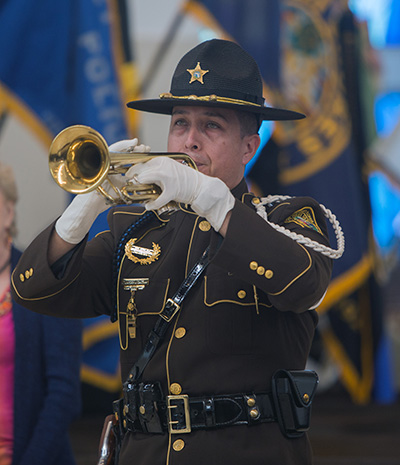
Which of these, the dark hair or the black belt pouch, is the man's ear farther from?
the black belt pouch

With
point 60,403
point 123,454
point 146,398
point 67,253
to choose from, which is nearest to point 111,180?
point 67,253

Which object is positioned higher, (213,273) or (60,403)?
(213,273)

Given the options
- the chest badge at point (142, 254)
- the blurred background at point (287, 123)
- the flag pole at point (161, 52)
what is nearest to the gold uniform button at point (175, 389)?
the chest badge at point (142, 254)

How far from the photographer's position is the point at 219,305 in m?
1.68

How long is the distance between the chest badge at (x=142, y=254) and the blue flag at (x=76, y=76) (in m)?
2.99

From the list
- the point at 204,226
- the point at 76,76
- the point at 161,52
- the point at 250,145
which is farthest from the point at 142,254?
the point at 161,52

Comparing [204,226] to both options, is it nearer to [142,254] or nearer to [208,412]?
[142,254]

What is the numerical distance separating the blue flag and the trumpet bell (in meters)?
3.13

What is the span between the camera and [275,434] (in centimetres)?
165

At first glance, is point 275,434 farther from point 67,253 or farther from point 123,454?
point 67,253

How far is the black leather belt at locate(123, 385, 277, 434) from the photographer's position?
1.61 meters

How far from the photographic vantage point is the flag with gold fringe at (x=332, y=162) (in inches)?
208

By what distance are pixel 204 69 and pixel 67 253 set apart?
1.81 feet

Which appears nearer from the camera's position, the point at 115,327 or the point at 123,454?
the point at 123,454
